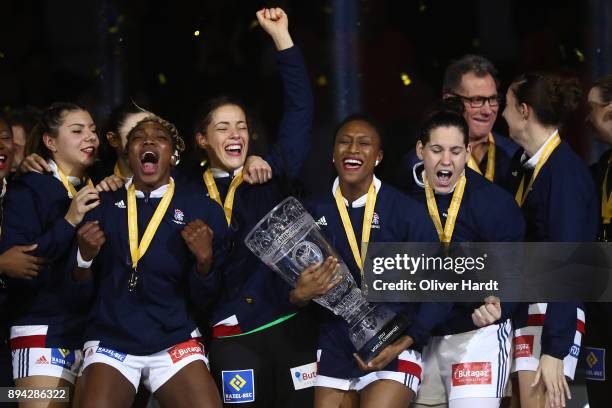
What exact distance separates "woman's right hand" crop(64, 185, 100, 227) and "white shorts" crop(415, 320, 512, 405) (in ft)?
5.18

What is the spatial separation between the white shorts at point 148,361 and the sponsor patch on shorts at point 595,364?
182cm

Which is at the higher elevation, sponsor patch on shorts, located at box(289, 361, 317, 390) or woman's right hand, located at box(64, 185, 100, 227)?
woman's right hand, located at box(64, 185, 100, 227)

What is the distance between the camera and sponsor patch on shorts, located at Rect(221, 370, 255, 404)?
486cm

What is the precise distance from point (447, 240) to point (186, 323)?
1.17 metres

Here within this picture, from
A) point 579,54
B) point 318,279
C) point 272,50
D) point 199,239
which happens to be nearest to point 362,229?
point 318,279

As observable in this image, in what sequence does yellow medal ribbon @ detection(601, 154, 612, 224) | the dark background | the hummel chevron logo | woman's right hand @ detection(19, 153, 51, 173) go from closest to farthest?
the hummel chevron logo → woman's right hand @ detection(19, 153, 51, 173) → yellow medal ribbon @ detection(601, 154, 612, 224) → the dark background

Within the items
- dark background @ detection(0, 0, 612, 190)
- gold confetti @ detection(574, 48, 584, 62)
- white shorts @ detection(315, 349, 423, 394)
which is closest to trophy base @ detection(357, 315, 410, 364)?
white shorts @ detection(315, 349, 423, 394)

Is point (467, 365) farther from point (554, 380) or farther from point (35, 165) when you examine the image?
point (35, 165)

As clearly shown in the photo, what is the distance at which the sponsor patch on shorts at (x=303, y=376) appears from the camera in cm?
489

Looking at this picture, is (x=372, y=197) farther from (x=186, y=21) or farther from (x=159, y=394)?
(x=186, y=21)

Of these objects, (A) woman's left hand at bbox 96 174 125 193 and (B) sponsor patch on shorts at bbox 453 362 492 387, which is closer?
(B) sponsor patch on shorts at bbox 453 362 492 387

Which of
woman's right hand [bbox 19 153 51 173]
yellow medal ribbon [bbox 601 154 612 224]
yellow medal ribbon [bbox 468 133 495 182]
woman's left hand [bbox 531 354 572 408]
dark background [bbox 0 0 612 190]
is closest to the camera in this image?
woman's left hand [bbox 531 354 572 408]

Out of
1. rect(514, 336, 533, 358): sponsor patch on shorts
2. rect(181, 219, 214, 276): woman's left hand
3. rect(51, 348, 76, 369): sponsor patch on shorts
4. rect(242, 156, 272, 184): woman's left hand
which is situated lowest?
rect(514, 336, 533, 358): sponsor patch on shorts

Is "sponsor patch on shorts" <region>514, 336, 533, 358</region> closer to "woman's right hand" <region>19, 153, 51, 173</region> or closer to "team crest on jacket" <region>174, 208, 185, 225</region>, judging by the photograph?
"team crest on jacket" <region>174, 208, 185, 225</region>
